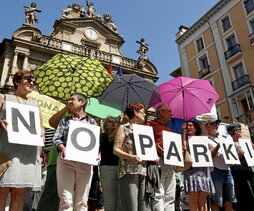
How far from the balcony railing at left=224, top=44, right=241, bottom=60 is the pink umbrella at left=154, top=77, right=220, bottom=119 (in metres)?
17.8

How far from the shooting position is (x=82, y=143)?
3.12 meters

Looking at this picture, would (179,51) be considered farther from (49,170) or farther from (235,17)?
(49,170)

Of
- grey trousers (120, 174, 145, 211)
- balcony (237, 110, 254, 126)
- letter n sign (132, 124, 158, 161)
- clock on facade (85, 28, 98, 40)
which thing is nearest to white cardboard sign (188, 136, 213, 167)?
letter n sign (132, 124, 158, 161)

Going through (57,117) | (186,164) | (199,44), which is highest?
(199,44)

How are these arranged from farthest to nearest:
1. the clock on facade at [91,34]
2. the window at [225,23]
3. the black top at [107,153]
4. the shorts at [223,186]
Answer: the window at [225,23] → the clock on facade at [91,34] → the shorts at [223,186] → the black top at [107,153]

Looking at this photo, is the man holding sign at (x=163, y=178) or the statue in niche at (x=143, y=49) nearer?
the man holding sign at (x=163, y=178)

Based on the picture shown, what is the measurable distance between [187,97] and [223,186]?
6.48 ft

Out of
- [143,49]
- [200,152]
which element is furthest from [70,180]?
[143,49]

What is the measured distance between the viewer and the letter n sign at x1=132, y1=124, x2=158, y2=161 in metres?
3.29

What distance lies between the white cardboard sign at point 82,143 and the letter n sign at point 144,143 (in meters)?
0.50

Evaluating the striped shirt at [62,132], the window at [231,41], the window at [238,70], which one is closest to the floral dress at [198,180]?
the striped shirt at [62,132]

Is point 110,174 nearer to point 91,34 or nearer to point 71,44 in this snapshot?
point 71,44

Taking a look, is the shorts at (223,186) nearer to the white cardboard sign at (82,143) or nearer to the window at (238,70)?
the white cardboard sign at (82,143)

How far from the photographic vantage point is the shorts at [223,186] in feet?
14.6
